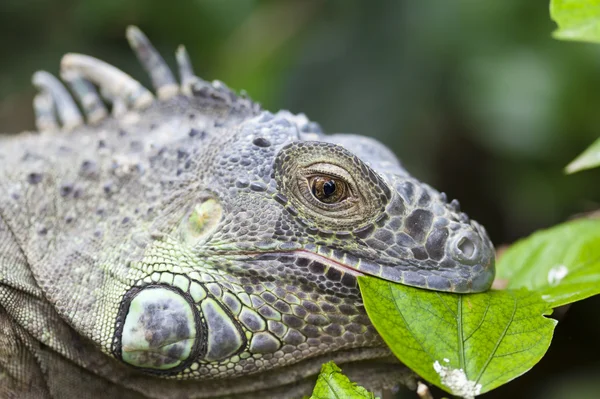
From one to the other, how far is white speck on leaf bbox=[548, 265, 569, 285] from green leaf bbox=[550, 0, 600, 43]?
3.33 feet

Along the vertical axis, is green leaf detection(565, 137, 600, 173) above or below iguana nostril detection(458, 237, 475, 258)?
above

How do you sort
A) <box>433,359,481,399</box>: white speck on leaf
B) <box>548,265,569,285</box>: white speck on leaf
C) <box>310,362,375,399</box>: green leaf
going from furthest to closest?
1. <box>548,265,569,285</box>: white speck on leaf
2. <box>310,362,375,399</box>: green leaf
3. <box>433,359,481,399</box>: white speck on leaf

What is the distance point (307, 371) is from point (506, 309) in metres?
0.91

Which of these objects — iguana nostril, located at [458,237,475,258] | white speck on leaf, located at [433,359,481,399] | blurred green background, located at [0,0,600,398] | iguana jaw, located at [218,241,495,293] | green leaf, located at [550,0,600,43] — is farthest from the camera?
blurred green background, located at [0,0,600,398]

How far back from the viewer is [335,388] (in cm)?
229

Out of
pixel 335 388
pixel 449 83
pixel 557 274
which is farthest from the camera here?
pixel 449 83

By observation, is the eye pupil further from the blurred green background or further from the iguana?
the blurred green background

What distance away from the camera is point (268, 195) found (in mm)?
2996

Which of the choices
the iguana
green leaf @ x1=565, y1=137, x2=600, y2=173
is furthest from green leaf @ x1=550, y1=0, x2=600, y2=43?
the iguana

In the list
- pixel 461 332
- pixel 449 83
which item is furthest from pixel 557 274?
pixel 449 83

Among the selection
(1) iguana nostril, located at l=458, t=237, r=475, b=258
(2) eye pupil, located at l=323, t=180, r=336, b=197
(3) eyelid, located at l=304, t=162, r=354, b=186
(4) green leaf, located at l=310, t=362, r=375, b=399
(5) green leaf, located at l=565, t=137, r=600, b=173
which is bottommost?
(4) green leaf, located at l=310, t=362, r=375, b=399

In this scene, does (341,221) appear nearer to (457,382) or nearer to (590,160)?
(457,382)

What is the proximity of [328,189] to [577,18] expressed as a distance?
115cm

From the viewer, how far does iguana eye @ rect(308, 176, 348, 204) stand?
9.56 ft
